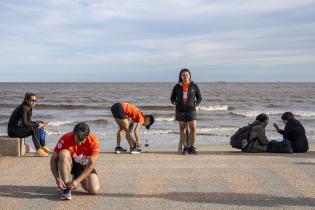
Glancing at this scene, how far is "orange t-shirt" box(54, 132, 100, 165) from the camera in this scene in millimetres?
5992

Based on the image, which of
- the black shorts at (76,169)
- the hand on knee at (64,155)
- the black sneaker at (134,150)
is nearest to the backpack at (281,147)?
the black sneaker at (134,150)

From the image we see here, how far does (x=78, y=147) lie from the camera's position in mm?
6012

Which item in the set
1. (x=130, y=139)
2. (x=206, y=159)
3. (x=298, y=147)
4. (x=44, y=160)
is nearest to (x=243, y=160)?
(x=206, y=159)

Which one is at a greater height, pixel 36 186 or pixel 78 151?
pixel 78 151

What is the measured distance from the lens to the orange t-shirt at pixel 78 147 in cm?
599

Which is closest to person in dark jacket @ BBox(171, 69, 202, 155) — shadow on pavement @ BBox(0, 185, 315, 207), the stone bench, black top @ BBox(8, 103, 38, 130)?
black top @ BBox(8, 103, 38, 130)

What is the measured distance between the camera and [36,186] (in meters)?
6.56

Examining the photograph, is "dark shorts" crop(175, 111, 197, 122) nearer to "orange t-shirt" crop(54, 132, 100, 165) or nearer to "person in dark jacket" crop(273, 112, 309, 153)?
"person in dark jacket" crop(273, 112, 309, 153)

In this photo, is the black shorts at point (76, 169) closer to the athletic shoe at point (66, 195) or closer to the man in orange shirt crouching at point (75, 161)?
the man in orange shirt crouching at point (75, 161)

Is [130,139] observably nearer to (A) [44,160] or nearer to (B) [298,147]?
(A) [44,160]

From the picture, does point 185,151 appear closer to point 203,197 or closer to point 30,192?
point 203,197

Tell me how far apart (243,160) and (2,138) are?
4518 mm

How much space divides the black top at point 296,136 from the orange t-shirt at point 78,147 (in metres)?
5.31

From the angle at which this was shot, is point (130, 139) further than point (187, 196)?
Yes
